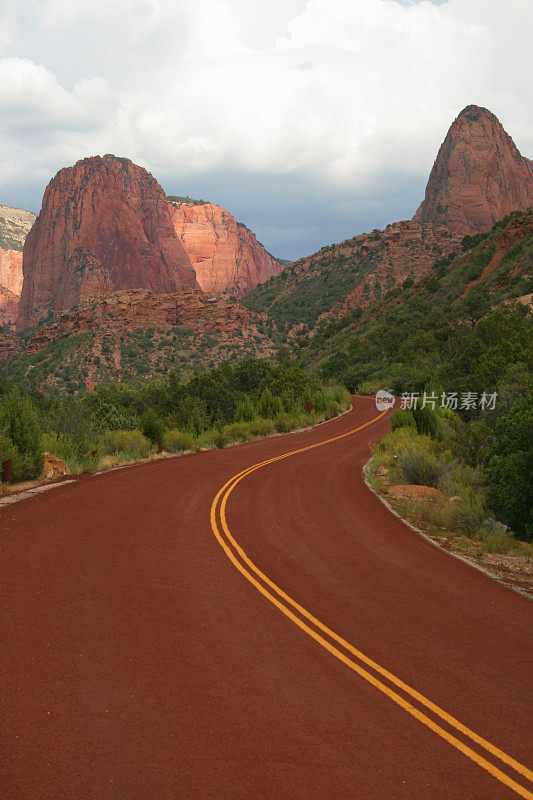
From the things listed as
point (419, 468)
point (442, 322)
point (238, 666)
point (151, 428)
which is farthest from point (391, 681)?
point (442, 322)

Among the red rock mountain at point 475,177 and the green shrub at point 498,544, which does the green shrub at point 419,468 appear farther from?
the red rock mountain at point 475,177

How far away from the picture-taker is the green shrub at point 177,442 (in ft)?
82.1

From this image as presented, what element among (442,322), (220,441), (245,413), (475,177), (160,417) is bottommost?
(220,441)

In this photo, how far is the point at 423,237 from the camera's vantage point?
391ft

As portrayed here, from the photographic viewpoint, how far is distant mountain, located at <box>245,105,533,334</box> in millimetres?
111625

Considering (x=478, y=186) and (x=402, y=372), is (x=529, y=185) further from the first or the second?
(x=402, y=372)

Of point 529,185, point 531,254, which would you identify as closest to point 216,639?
point 531,254

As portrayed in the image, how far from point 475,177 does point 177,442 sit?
15920 cm

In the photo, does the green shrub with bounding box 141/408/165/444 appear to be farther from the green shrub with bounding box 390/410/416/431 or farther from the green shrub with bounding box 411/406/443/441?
the green shrub with bounding box 411/406/443/441

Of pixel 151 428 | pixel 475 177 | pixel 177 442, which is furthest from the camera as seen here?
pixel 475 177

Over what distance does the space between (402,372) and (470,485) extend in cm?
4013

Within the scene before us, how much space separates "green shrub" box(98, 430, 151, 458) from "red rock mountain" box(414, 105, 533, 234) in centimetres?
14579

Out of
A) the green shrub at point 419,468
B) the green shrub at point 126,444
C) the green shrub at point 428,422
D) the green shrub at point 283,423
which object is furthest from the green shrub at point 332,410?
the green shrub at point 419,468

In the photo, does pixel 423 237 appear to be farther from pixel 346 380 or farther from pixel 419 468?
pixel 419 468
